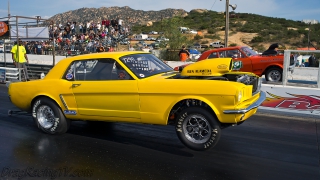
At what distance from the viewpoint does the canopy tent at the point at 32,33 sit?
1471 cm

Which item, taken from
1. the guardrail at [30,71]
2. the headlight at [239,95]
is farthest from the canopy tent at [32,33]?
the headlight at [239,95]

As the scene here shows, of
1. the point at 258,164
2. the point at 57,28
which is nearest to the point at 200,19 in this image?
the point at 57,28

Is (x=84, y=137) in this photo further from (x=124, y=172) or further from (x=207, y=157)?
(x=207, y=157)

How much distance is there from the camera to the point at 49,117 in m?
6.11

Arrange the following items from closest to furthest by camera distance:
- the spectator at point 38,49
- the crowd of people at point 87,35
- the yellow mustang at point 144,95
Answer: the yellow mustang at point 144,95
the spectator at point 38,49
the crowd of people at point 87,35

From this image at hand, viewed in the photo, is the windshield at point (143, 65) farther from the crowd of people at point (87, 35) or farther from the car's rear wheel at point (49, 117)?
the crowd of people at point (87, 35)

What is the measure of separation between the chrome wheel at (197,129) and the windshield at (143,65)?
1070 mm

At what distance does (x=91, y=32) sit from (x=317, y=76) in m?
26.5

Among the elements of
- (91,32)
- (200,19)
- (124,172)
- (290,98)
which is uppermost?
(200,19)

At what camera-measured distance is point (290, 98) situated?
803 centimetres

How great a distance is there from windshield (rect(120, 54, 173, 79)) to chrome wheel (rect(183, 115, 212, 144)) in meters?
1.07

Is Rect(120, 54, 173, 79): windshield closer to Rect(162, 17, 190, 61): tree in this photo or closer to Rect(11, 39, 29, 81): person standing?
Rect(11, 39, 29, 81): person standing

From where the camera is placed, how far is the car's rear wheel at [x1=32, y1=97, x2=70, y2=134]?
592cm

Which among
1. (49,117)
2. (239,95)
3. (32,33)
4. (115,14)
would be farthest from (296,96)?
(115,14)
